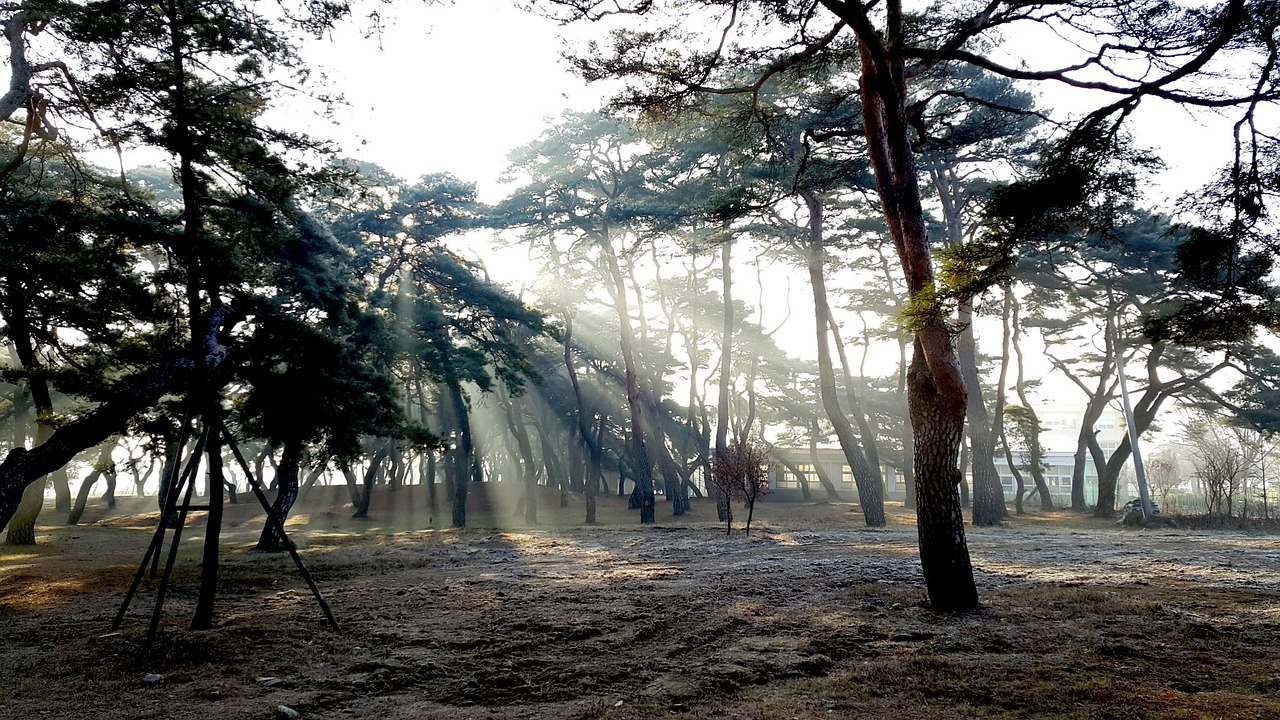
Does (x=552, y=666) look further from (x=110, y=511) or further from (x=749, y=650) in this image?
(x=110, y=511)

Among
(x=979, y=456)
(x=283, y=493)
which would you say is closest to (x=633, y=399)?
(x=979, y=456)

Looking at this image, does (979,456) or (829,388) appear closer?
(829,388)

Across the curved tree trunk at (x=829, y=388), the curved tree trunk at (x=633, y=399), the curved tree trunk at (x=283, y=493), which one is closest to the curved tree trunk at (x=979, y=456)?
the curved tree trunk at (x=829, y=388)

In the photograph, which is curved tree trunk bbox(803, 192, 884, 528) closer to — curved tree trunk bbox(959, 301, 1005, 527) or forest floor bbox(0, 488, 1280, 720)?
curved tree trunk bbox(959, 301, 1005, 527)

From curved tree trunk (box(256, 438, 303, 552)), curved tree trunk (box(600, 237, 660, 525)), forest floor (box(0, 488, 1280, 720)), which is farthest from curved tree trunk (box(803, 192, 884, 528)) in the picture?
curved tree trunk (box(256, 438, 303, 552))

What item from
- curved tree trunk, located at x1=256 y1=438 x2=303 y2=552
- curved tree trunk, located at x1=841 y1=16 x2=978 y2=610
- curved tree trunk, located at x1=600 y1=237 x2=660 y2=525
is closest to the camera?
curved tree trunk, located at x1=841 y1=16 x2=978 y2=610

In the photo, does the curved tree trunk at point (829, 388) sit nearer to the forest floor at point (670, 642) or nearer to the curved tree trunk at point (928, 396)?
the forest floor at point (670, 642)

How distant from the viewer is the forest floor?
426cm

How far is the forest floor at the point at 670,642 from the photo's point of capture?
426 cm

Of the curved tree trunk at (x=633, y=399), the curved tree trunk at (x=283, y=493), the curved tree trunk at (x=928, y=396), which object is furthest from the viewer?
the curved tree trunk at (x=633, y=399)

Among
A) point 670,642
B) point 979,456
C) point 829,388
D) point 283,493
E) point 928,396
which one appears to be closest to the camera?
point 670,642

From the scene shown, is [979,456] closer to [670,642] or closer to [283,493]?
[670,642]

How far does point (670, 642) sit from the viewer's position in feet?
18.9

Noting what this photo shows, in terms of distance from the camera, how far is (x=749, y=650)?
17.6 ft
